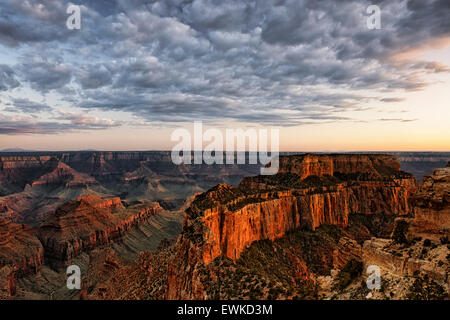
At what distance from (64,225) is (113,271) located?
61862mm

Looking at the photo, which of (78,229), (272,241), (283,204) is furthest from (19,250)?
(283,204)

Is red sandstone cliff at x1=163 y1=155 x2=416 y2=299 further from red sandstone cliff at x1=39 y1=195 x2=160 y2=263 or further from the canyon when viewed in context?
red sandstone cliff at x1=39 y1=195 x2=160 y2=263

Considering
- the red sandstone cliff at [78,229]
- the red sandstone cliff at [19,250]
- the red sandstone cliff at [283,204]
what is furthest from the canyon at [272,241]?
the red sandstone cliff at [19,250]

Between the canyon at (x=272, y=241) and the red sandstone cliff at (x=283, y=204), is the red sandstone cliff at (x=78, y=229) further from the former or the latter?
the red sandstone cliff at (x=283, y=204)

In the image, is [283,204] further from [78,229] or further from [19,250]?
[78,229]

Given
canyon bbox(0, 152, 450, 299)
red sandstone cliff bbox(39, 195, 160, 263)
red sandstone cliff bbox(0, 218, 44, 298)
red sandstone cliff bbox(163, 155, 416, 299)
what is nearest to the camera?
canyon bbox(0, 152, 450, 299)

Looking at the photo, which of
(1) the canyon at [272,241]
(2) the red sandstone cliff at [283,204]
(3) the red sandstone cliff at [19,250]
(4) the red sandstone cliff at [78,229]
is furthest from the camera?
(4) the red sandstone cliff at [78,229]

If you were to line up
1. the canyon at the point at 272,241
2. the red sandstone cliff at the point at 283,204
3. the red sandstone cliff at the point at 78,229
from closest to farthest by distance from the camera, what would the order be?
the canyon at the point at 272,241, the red sandstone cliff at the point at 283,204, the red sandstone cliff at the point at 78,229

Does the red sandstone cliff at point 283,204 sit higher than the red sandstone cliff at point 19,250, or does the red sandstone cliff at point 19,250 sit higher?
the red sandstone cliff at point 283,204

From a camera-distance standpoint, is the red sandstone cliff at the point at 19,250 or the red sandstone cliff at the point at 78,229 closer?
the red sandstone cliff at the point at 19,250

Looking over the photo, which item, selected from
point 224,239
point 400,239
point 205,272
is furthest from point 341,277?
point 224,239

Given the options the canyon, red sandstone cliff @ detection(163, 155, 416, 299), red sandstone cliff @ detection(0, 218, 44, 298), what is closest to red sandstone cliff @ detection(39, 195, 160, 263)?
the canyon

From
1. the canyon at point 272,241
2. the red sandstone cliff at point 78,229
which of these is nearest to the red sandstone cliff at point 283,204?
the canyon at point 272,241
